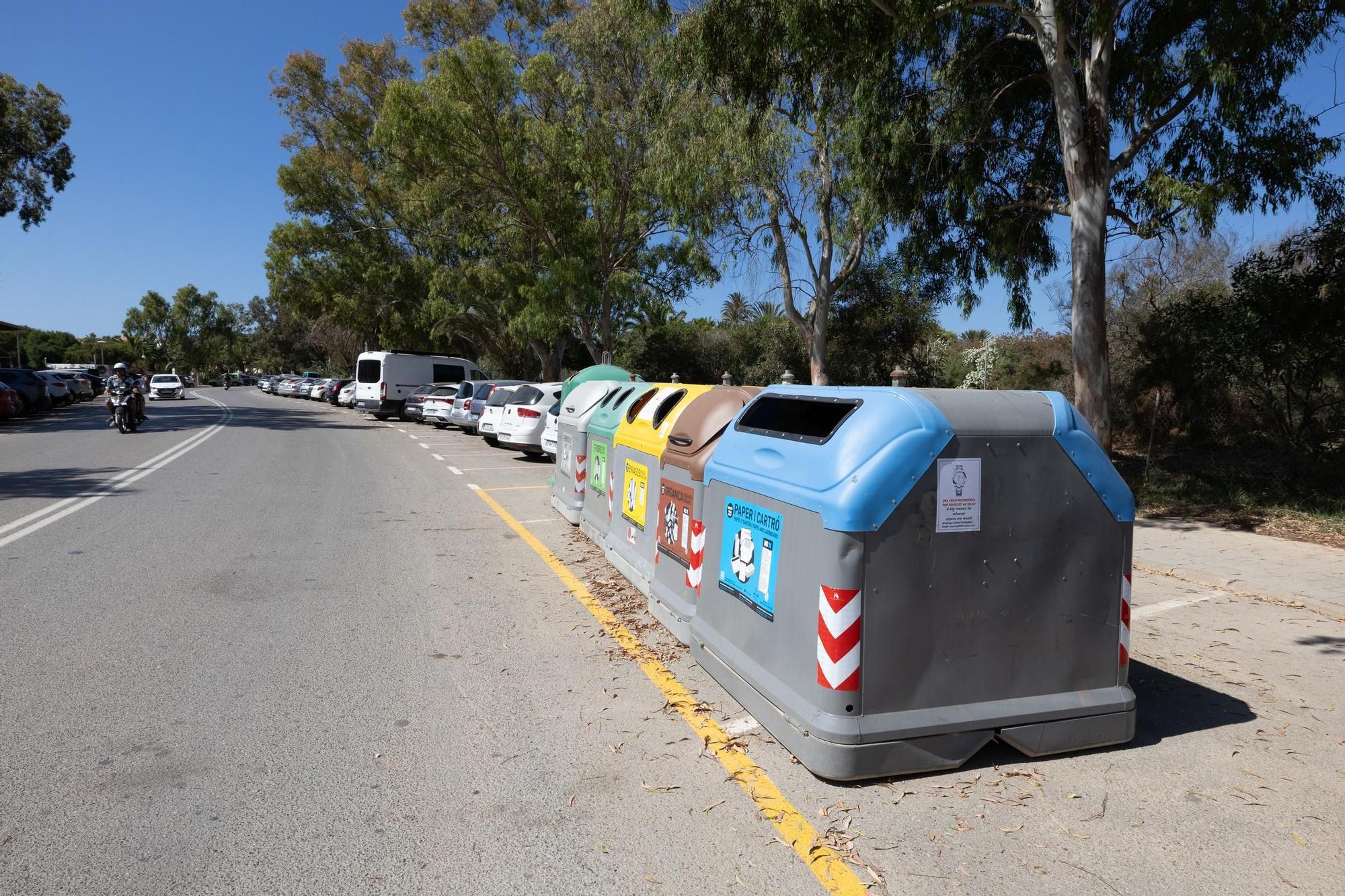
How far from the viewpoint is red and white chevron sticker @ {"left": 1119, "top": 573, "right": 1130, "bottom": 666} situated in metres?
4.06

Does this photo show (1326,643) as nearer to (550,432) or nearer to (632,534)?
(632,534)

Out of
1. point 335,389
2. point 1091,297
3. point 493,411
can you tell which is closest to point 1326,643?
point 1091,297

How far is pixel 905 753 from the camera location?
11.9 feet

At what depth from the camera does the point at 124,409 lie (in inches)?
816

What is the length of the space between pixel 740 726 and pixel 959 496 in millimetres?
1598

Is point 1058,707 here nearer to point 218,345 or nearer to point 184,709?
point 184,709

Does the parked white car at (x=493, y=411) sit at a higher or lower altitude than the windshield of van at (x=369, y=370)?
lower

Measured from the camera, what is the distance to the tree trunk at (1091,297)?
1110 cm

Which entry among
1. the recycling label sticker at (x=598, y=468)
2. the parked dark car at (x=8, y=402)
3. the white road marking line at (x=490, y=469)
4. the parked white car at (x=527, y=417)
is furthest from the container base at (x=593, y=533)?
the parked dark car at (x=8, y=402)

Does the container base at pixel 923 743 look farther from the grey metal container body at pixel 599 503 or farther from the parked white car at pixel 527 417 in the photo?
the parked white car at pixel 527 417

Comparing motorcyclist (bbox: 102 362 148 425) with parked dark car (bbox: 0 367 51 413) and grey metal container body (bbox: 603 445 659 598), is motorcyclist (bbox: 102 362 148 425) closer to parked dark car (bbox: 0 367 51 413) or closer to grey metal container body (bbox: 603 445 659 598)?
parked dark car (bbox: 0 367 51 413)

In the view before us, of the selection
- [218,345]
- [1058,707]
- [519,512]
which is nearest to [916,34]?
[519,512]

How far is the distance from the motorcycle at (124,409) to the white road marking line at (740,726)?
21.7 m

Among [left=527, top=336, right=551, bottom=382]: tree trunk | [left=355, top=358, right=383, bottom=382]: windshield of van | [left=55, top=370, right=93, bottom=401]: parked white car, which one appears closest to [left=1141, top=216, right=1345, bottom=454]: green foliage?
[left=527, top=336, right=551, bottom=382]: tree trunk
